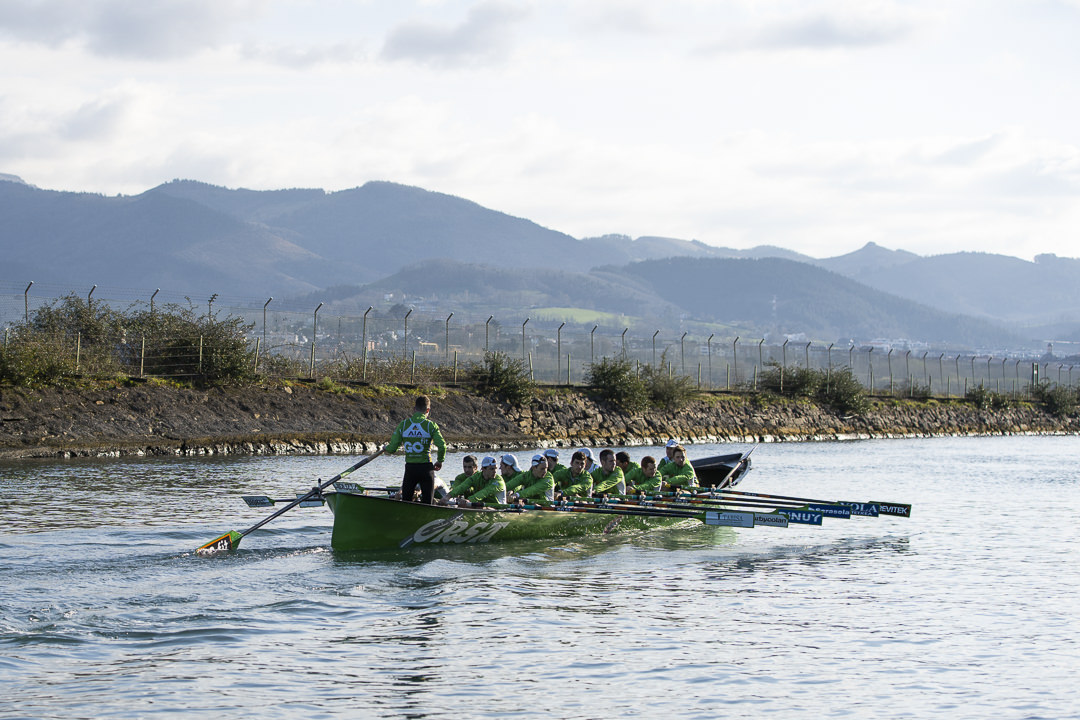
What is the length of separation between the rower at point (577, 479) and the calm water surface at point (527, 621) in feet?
4.03

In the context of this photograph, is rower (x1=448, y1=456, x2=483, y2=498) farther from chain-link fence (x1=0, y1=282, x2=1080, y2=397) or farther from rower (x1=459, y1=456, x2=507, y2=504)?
chain-link fence (x1=0, y1=282, x2=1080, y2=397)

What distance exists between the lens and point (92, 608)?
1184 cm

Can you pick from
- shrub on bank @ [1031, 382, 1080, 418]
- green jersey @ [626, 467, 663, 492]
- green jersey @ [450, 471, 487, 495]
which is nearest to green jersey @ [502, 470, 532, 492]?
green jersey @ [450, 471, 487, 495]

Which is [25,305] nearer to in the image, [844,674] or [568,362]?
[568,362]

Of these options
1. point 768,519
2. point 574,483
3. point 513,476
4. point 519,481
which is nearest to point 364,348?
point 574,483

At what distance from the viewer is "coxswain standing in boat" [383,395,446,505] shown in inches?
637

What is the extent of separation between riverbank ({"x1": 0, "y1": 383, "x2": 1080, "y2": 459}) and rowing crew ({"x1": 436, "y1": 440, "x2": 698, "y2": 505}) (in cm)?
1439

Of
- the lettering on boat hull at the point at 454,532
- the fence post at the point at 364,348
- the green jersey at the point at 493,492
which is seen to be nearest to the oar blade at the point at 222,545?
the lettering on boat hull at the point at 454,532

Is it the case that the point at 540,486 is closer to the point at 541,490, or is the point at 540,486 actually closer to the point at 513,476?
the point at 541,490

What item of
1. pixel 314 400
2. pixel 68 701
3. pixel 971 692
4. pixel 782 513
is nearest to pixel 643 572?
pixel 782 513

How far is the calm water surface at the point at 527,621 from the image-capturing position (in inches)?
371

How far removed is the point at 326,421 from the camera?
36.2 metres

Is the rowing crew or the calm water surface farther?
the rowing crew

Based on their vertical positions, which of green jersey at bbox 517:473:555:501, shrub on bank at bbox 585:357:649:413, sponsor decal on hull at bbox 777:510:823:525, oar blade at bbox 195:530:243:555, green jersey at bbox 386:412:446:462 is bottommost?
oar blade at bbox 195:530:243:555
